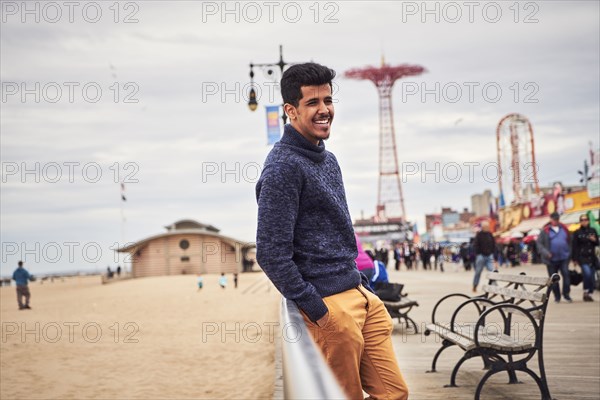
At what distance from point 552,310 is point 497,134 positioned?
61980mm

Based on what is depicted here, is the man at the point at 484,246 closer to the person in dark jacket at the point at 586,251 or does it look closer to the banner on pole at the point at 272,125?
the person in dark jacket at the point at 586,251

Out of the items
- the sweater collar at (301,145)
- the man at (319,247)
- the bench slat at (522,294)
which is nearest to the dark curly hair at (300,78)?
the man at (319,247)

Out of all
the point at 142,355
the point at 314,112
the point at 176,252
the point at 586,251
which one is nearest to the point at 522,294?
the point at 314,112

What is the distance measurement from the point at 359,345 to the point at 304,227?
575 millimetres

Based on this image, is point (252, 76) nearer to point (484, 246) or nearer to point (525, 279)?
point (484, 246)

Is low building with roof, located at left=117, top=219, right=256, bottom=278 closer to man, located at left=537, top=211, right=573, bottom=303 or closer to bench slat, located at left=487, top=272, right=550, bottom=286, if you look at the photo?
man, located at left=537, top=211, right=573, bottom=303

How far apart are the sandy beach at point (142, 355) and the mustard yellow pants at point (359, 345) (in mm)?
6626

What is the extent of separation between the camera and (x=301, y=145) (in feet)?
10.4

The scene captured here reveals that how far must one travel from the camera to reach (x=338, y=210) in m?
3.12

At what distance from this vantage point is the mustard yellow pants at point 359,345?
2916 millimetres

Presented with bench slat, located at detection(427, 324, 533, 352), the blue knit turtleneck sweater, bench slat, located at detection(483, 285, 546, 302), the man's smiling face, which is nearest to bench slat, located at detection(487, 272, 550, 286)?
bench slat, located at detection(483, 285, 546, 302)

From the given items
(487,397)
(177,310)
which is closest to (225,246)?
(177,310)

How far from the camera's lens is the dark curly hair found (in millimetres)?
3109

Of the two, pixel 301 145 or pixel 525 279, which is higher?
pixel 301 145
